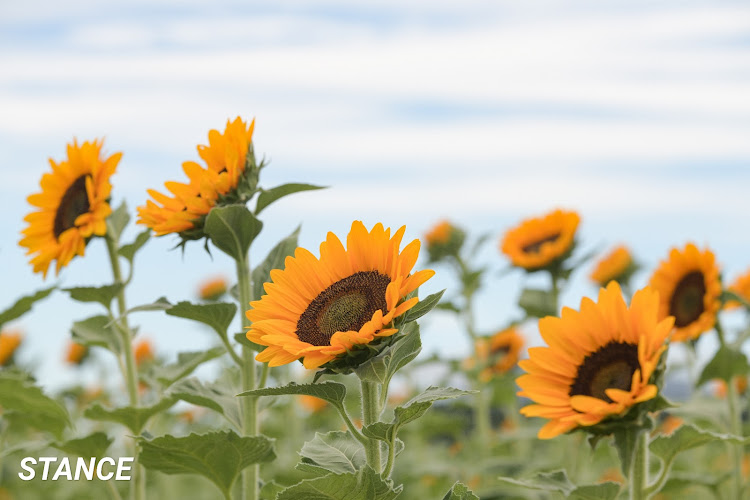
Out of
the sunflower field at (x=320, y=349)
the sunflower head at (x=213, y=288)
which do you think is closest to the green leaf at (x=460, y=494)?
the sunflower field at (x=320, y=349)

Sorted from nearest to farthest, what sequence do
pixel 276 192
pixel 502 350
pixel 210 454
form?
pixel 210 454 < pixel 276 192 < pixel 502 350

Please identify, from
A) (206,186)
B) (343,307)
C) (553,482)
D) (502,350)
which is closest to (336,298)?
(343,307)

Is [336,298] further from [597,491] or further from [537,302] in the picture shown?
[537,302]

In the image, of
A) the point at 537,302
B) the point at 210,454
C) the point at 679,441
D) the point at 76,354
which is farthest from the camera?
the point at 76,354

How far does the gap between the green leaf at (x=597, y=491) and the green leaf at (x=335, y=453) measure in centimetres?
51

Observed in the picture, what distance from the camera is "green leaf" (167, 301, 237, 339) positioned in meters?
2.11

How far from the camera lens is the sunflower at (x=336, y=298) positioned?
4.98 feet

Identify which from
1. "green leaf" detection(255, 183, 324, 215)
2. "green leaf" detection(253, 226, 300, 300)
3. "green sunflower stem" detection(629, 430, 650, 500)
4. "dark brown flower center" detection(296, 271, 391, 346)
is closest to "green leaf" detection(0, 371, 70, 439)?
"green leaf" detection(253, 226, 300, 300)

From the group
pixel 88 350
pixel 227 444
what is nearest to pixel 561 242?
pixel 227 444

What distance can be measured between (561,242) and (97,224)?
2178 mm

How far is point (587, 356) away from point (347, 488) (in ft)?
1.97

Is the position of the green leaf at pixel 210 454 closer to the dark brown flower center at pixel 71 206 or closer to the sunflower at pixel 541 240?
the dark brown flower center at pixel 71 206

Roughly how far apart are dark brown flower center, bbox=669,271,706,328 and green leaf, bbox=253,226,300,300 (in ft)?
5.49

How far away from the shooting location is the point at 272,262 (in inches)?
86.0
